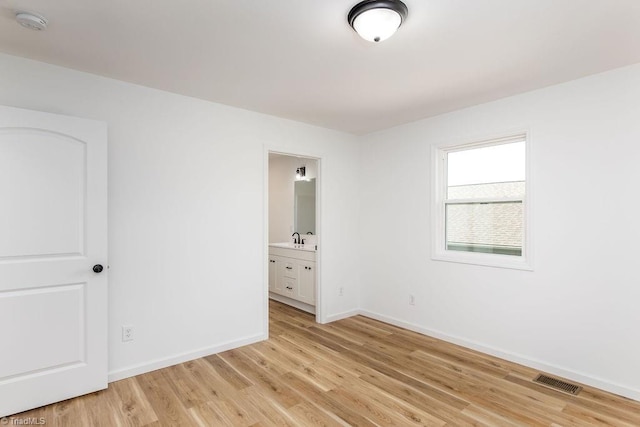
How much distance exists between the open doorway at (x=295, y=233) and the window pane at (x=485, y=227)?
1610 millimetres

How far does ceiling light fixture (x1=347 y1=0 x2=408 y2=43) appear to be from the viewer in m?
1.75

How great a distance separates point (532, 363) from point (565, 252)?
1.03m

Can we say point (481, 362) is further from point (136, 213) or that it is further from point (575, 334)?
point (136, 213)

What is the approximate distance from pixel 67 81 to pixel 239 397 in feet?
8.92

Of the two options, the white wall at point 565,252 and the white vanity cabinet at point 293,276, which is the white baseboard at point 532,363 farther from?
the white vanity cabinet at point 293,276

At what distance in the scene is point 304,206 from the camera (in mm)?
5551

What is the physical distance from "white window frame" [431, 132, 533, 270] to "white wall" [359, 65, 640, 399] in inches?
2.5

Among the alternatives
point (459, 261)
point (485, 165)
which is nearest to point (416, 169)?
point (485, 165)

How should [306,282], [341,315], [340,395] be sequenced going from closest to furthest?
[340,395], [341,315], [306,282]

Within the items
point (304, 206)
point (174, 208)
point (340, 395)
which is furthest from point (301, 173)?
point (340, 395)

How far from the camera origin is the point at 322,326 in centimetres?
416

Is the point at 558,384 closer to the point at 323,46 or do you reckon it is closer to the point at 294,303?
the point at 323,46

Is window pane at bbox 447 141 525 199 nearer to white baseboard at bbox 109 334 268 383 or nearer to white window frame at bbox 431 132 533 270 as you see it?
white window frame at bbox 431 132 533 270

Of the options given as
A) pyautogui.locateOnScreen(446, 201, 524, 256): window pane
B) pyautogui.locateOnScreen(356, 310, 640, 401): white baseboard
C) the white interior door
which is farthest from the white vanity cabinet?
the white interior door
